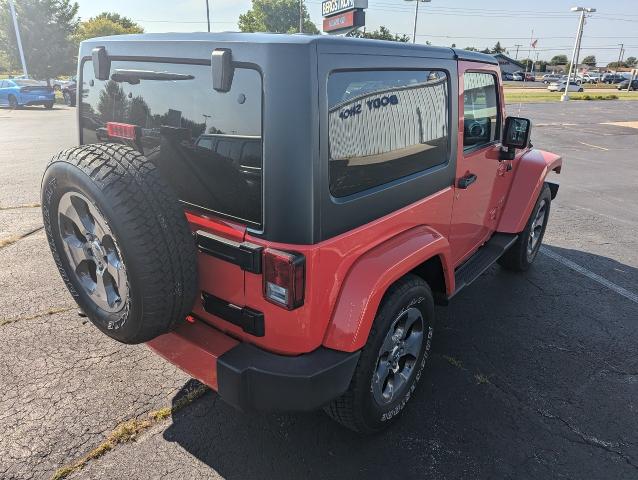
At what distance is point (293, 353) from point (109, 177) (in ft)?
3.57

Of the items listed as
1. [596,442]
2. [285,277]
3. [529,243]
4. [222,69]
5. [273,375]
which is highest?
[222,69]

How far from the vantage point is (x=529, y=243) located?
4637 millimetres

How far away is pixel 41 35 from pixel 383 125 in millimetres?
38154

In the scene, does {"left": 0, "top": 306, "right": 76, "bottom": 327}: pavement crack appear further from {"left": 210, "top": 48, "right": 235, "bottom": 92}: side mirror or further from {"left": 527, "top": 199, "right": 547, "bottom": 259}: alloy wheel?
{"left": 527, "top": 199, "right": 547, "bottom": 259}: alloy wheel

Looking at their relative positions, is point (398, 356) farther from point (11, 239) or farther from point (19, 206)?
point (19, 206)

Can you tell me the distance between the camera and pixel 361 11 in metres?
30.3

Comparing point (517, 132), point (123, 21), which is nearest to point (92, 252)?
point (517, 132)

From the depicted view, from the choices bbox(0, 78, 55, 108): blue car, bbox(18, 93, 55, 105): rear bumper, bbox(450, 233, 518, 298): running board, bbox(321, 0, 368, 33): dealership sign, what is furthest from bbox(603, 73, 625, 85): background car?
bbox(450, 233, 518, 298): running board

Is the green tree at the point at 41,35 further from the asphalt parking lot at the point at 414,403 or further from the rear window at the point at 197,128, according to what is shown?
the rear window at the point at 197,128

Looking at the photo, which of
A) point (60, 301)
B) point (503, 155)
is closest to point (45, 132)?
point (60, 301)

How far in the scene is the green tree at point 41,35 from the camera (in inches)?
1237

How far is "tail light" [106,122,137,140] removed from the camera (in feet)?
7.16

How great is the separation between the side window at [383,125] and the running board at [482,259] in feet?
3.14

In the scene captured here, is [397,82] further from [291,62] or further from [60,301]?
[60,301]
